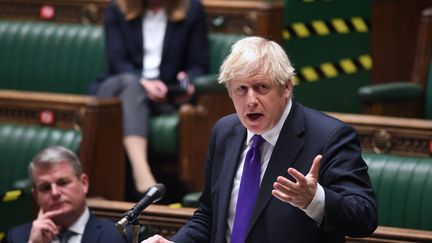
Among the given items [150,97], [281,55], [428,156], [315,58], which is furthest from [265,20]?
[281,55]

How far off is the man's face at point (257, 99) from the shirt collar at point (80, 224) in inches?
32.6

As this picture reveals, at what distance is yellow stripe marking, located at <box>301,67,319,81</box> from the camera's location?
329 centimetres

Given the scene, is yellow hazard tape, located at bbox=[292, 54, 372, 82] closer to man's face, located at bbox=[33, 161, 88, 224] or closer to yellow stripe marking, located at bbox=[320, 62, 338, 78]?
yellow stripe marking, located at bbox=[320, 62, 338, 78]

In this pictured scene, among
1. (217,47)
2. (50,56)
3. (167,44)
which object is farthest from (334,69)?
(50,56)

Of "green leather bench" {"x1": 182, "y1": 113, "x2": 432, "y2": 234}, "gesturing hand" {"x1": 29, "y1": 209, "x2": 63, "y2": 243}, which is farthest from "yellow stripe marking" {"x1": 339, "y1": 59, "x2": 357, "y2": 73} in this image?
"gesturing hand" {"x1": 29, "y1": 209, "x2": 63, "y2": 243}

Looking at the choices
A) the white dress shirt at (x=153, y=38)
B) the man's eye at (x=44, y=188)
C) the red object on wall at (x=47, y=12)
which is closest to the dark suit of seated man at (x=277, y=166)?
the man's eye at (x=44, y=188)

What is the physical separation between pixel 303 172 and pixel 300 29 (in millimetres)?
1534

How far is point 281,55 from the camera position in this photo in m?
1.74

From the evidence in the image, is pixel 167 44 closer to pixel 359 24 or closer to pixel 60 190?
pixel 359 24

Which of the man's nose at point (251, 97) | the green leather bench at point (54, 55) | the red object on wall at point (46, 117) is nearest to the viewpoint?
the man's nose at point (251, 97)

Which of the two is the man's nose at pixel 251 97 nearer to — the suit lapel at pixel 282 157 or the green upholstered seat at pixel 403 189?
the suit lapel at pixel 282 157

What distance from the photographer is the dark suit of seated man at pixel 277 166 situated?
1.68 meters

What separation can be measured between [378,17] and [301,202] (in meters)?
2.15

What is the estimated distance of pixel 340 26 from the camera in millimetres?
3369
